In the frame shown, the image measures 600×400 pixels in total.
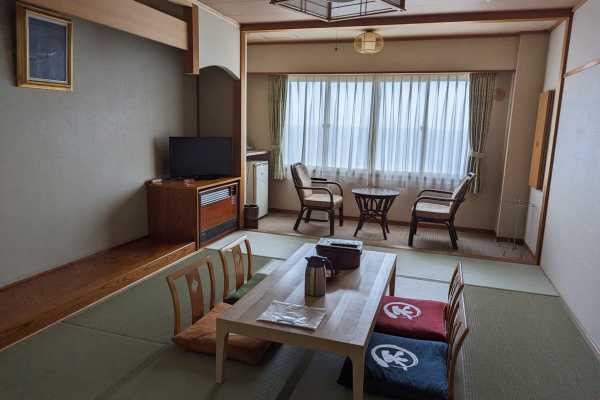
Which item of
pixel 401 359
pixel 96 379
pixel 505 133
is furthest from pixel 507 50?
pixel 96 379

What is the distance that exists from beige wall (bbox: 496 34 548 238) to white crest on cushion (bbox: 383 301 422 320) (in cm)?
323

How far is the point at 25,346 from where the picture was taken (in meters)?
2.64

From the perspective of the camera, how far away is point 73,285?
10.9ft

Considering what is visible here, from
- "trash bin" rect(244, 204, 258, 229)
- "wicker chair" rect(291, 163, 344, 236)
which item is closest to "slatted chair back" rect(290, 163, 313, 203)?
"wicker chair" rect(291, 163, 344, 236)

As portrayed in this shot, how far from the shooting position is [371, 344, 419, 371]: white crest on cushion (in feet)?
7.60

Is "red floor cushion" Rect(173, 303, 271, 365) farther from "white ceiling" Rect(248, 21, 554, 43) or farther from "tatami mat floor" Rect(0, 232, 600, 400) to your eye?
A: "white ceiling" Rect(248, 21, 554, 43)

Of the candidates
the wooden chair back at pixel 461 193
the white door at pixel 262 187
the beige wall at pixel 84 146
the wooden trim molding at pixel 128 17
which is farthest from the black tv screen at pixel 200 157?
the wooden chair back at pixel 461 193

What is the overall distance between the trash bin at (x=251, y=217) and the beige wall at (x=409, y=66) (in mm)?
1162

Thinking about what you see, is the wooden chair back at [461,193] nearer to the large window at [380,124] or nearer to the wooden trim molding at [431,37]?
the large window at [380,124]

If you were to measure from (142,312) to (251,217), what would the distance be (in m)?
2.65

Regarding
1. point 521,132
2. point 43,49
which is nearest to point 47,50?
point 43,49

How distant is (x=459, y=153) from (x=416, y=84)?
1094 mm

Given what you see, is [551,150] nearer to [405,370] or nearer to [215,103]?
[405,370]

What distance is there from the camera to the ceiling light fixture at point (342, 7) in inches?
101
